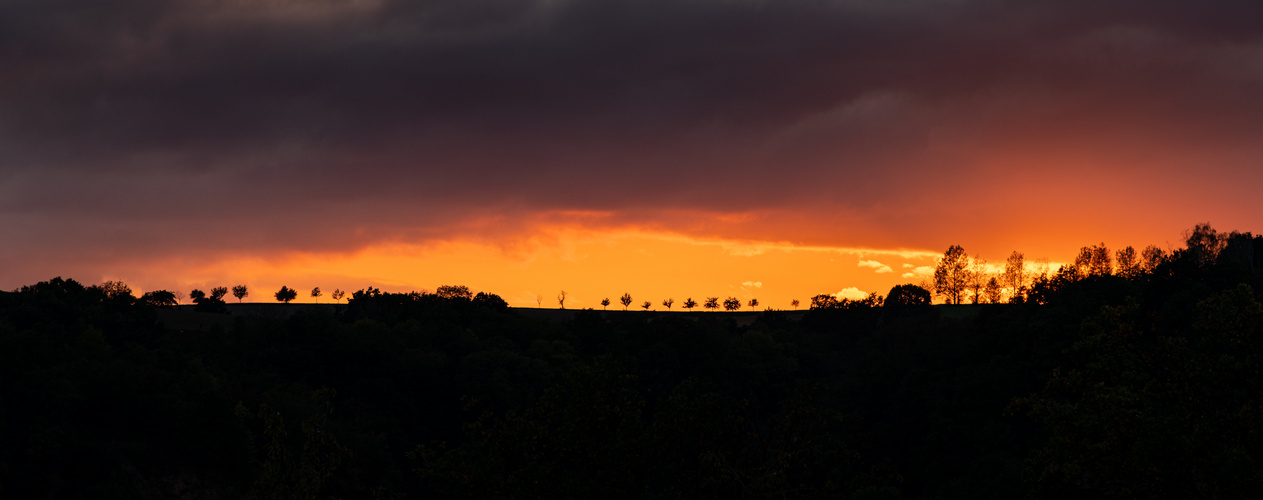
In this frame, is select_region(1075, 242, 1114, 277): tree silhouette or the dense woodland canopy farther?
select_region(1075, 242, 1114, 277): tree silhouette

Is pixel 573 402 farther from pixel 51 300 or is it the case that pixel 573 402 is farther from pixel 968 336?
pixel 51 300

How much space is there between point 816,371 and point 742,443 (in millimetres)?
146817

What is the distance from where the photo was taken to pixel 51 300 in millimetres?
118188

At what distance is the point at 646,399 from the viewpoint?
3209 inches

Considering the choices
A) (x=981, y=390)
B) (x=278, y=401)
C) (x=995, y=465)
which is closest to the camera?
(x=995, y=465)

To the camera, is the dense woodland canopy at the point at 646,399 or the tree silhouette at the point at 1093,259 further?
the tree silhouette at the point at 1093,259

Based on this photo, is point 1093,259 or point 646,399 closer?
point 646,399

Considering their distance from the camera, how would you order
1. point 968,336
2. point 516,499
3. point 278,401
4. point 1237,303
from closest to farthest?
point 1237,303 < point 516,499 < point 278,401 < point 968,336

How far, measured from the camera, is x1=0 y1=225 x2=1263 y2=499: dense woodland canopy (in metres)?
24.1

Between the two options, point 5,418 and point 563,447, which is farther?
point 5,418

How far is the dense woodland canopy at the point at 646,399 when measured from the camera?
2412cm

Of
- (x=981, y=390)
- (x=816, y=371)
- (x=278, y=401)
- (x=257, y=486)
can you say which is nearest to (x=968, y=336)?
(x=981, y=390)

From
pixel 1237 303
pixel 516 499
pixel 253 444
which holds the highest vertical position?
pixel 1237 303

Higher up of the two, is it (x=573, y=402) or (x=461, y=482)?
(x=573, y=402)
